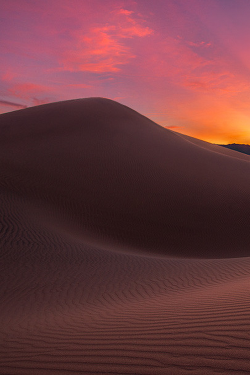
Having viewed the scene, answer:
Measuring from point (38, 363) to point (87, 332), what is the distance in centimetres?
86

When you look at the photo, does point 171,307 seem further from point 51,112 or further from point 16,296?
point 51,112

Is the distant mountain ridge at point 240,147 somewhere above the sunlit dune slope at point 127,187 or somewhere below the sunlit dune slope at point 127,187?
above

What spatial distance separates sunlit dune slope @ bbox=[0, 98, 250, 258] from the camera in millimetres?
13852

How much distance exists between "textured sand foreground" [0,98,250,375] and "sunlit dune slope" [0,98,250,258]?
0.08m

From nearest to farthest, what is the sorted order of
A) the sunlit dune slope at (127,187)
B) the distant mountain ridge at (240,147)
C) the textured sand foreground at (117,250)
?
the textured sand foreground at (117,250) < the sunlit dune slope at (127,187) < the distant mountain ridge at (240,147)

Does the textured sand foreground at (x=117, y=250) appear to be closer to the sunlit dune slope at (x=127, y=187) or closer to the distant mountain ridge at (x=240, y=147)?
the sunlit dune slope at (x=127, y=187)

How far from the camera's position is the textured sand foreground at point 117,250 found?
293cm

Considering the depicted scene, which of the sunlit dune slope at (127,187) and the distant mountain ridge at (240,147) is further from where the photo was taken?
the distant mountain ridge at (240,147)

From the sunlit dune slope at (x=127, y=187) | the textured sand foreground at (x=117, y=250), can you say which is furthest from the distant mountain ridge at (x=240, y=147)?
the sunlit dune slope at (x=127, y=187)

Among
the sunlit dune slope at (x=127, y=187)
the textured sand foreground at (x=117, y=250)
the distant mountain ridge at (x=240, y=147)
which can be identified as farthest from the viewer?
the distant mountain ridge at (x=240, y=147)

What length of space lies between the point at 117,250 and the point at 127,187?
6.54 m

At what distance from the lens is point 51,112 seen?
2961cm

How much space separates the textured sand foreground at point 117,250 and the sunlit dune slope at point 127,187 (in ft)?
0.28

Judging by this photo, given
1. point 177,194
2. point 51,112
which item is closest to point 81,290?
point 177,194
